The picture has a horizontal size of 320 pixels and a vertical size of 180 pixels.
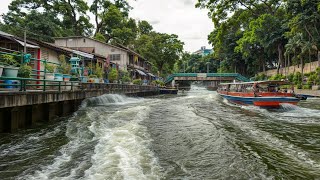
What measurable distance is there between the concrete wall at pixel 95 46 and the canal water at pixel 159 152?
27292 millimetres

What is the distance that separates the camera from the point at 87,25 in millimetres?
47500

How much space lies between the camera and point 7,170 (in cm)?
610

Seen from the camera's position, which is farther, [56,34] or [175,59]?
[175,59]

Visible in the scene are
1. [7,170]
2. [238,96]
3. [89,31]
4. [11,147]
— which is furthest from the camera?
[89,31]

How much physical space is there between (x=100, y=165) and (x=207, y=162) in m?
2.75

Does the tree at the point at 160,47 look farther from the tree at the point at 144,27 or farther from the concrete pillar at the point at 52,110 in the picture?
the concrete pillar at the point at 52,110

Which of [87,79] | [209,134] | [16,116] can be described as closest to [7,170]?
[16,116]

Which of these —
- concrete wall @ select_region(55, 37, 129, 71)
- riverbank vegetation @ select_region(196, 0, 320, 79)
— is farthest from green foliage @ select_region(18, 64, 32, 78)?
riverbank vegetation @ select_region(196, 0, 320, 79)

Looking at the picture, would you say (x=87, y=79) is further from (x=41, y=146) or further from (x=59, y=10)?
(x=59, y=10)

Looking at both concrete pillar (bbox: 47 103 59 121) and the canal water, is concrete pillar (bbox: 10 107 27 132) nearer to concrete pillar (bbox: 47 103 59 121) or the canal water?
the canal water

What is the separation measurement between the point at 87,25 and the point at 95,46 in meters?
11.3

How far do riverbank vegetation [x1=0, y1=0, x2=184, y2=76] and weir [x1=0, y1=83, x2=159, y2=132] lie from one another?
18933 millimetres

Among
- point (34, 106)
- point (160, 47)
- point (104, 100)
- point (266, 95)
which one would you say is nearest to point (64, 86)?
point (34, 106)

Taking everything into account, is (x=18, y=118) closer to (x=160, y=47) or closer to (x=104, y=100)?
(x=104, y=100)
